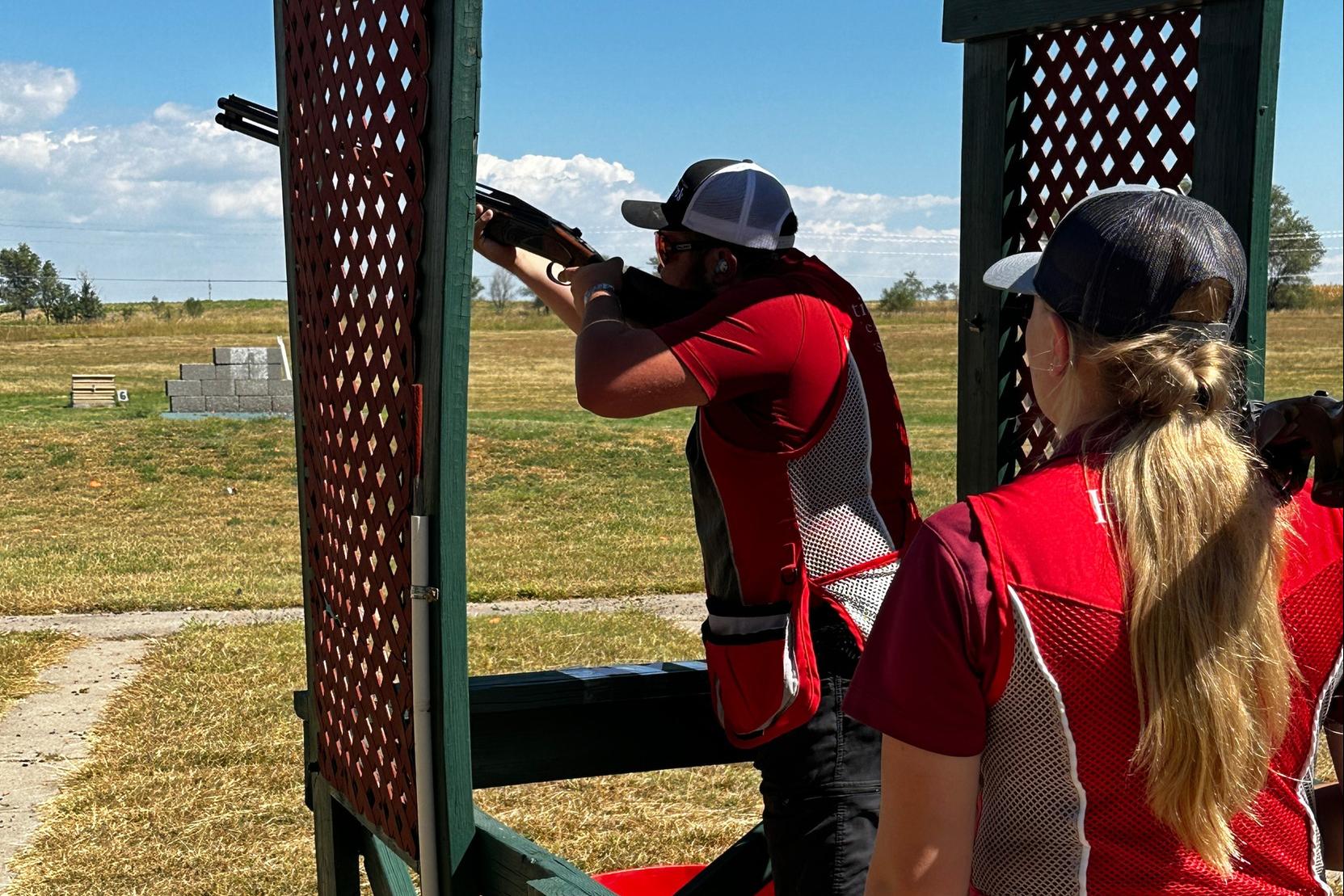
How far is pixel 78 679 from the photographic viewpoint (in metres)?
7.28

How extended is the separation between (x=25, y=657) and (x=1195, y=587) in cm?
779

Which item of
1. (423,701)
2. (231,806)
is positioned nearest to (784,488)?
(423,701)

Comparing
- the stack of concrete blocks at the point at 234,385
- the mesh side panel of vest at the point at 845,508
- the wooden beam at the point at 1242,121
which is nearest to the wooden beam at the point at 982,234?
the wooden beam at the point at 1242,121

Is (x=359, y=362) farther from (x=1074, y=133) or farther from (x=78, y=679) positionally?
(x=78, y=679)

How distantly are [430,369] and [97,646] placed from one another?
668 cm

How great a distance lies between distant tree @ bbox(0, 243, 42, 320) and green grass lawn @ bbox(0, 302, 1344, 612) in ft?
108

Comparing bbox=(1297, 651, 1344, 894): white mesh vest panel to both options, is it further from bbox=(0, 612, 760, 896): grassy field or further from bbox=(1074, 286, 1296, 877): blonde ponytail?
bbox=(0, 612, 760, 896): grassy field

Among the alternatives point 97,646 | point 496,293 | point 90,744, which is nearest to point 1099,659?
point 90,744

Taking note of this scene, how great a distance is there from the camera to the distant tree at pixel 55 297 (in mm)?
60500

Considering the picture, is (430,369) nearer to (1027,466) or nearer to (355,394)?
(355,394)

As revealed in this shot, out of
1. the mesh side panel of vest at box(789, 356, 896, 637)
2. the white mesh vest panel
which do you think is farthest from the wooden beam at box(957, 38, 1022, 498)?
the white mesh vest panel

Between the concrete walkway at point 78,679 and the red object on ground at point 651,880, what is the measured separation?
2.42 meters

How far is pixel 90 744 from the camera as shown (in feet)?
20.1

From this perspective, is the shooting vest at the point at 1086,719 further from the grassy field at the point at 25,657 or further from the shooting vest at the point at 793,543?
the grassy field at the point at 25,657
